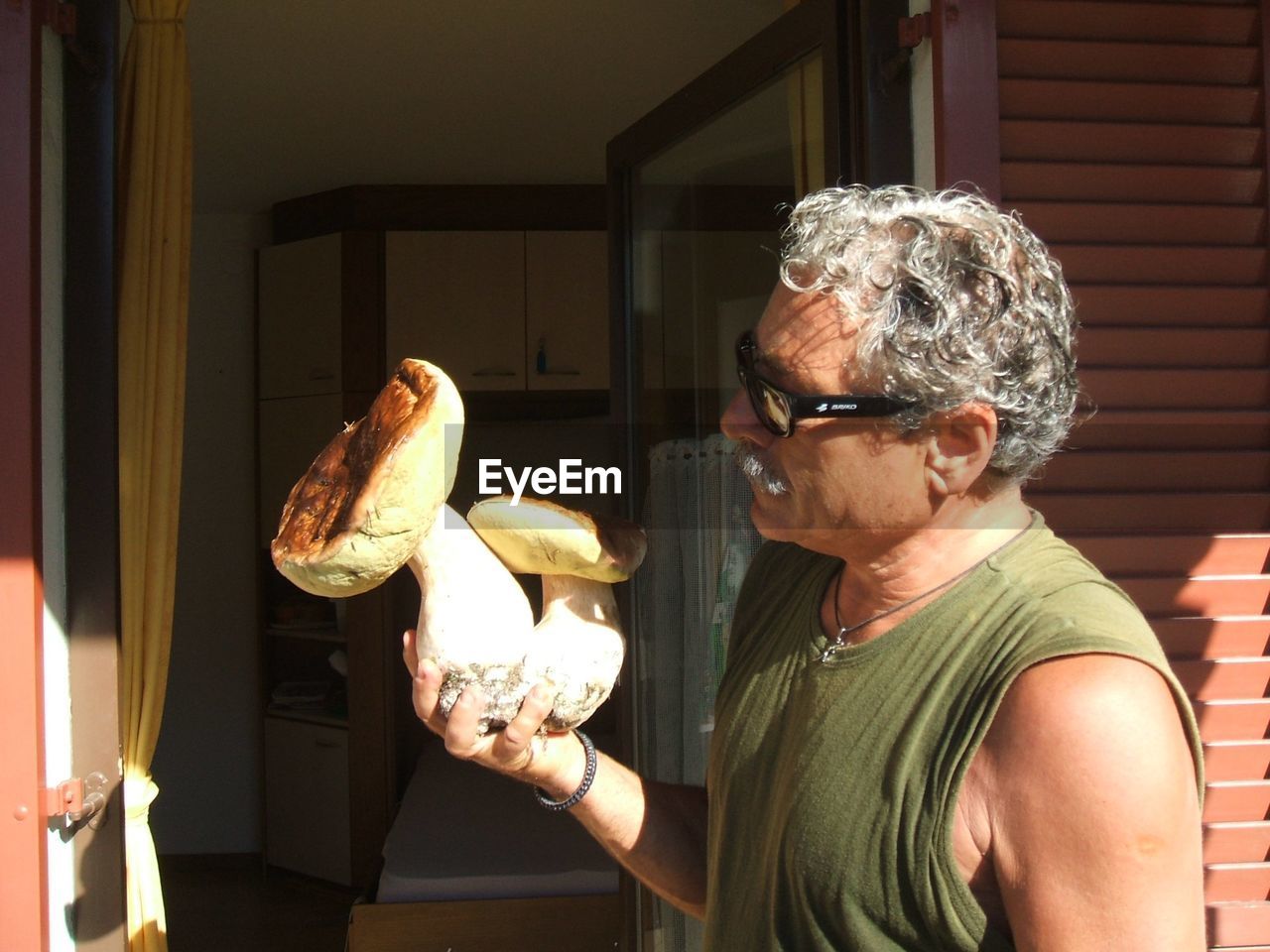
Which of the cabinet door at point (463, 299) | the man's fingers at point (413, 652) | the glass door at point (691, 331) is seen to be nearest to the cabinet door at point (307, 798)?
the cabinet door at point (463, 299)

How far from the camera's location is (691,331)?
2113 millimetres

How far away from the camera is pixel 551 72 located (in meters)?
2.85

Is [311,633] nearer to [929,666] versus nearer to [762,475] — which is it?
A: [762,475]

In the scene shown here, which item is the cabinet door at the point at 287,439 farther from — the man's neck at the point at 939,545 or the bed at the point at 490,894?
the man's neck at the point at 939,545

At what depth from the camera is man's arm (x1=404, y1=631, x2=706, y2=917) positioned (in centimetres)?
96

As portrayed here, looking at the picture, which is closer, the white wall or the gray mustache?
the gray mustache

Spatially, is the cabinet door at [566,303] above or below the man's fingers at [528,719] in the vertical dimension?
above

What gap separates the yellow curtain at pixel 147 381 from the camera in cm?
173

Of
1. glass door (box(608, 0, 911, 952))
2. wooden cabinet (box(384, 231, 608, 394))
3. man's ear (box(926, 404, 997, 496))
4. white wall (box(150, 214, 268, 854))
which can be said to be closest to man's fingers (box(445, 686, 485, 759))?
man's ear (box(926, 404, 997, 496))

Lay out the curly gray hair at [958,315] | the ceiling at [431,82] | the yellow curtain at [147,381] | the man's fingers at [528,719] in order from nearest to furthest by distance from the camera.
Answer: the curly gray hair at [958,315] < the man's fingers at [528,719] < the yellow curtain at [147,381] < the ceiling at [431,82]

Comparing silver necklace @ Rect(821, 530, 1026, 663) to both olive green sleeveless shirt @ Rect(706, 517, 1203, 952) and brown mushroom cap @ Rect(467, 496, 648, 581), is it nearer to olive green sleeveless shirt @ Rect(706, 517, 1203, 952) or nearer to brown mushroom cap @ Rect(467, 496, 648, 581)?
olive green sleeveless shirt @ Rect(706, 517, 1203, 952)

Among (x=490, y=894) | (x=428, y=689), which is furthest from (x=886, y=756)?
(x=490, y=894)

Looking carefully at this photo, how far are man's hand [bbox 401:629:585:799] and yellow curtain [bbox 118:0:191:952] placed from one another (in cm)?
95

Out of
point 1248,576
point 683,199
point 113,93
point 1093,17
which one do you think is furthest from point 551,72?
point 1248,576
